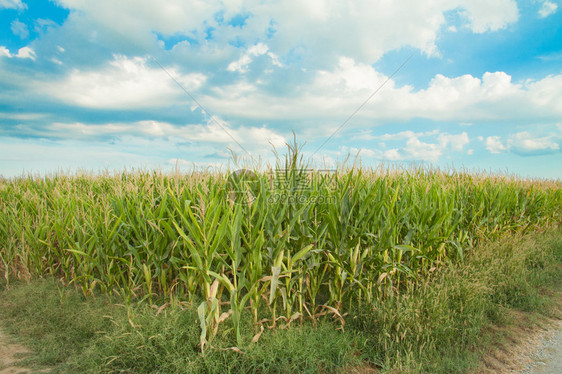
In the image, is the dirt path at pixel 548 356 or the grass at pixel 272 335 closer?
the grass at pixel 272 335

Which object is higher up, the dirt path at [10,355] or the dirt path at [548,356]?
the dirt path at [548,356]

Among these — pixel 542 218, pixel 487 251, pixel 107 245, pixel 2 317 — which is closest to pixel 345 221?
pixel 107 245

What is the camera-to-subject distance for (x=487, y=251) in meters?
5.65

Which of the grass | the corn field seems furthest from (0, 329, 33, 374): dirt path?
the corn field

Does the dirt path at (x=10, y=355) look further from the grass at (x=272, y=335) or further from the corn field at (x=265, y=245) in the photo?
the corn field at (x=265, y=245)

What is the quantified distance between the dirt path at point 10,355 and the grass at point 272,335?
13 centimetres

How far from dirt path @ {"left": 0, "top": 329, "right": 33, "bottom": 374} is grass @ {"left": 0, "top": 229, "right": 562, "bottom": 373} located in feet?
0.42

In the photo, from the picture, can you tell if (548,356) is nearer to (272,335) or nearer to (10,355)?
(272,335)

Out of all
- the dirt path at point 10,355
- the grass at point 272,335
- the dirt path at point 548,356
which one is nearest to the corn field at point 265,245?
the grass at point 272,335

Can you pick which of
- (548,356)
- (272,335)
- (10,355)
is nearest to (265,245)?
(272,335)

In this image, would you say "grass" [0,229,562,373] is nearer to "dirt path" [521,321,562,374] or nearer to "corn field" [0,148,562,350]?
"corn field" [0,148,562,350]

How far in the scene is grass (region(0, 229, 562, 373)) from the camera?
3.03m

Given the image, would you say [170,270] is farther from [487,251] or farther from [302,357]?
[487,251]

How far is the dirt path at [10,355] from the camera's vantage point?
11.6 feet
